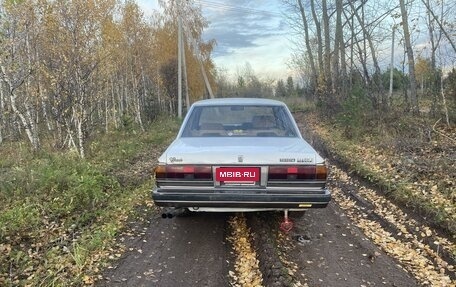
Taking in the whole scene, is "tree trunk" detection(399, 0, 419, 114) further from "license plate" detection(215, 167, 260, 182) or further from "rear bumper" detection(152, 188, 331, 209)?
"license plate" detection(215, 167, 260, 182)

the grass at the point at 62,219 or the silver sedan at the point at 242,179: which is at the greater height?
the silver sedan at the point at 242,179

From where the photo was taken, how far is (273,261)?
3.96m

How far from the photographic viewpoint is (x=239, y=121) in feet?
18.3

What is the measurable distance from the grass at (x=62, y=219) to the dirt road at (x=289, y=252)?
1.25 ft

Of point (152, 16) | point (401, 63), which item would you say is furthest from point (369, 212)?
point (152, 16)

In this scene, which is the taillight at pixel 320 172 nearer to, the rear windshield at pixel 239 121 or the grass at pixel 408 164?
the rear windshield at pixel 239 121

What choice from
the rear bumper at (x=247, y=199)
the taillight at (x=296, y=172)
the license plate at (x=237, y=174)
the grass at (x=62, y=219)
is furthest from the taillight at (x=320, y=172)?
the grass at (x=62, y=219)

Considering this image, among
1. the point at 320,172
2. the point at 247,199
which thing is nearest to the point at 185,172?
Result: the point at 247,199

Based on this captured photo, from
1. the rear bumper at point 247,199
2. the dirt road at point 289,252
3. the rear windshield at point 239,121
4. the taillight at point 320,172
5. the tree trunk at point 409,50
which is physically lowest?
the dirt road at point 289,252

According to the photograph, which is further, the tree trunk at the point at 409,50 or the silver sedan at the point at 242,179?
the tree trunk at the point at 409,50

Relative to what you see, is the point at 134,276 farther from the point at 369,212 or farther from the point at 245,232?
the point at 369,212

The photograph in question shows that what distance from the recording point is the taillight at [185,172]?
163 inches

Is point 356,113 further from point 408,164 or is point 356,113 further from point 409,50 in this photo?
point 408,164

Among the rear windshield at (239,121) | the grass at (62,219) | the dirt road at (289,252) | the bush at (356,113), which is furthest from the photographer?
the bush at (356,113)
